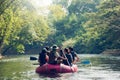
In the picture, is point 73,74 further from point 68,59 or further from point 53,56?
point 68,59

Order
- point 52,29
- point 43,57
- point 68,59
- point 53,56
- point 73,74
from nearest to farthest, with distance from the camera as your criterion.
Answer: point 73,74 < point 53,56 < point 68,59 < point 43,57 < point 52,29

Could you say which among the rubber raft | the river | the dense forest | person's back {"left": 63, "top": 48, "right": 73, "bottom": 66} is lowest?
the river

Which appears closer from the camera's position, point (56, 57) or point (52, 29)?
point (56, 57)

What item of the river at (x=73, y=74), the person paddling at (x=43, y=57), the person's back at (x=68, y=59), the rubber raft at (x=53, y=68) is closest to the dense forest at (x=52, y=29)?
the river at (x=73, y=74)

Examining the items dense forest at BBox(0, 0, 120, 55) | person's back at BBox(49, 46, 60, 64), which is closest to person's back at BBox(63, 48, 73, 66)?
person's back at BBox(49, 46, 60, 64)

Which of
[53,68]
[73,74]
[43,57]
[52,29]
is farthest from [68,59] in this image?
[52,29]

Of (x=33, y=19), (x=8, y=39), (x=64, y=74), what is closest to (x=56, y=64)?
(x=64, y=74)

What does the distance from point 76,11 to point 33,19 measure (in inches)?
1524

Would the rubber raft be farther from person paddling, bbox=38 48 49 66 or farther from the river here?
person paddling, bbox=38 48 49 66

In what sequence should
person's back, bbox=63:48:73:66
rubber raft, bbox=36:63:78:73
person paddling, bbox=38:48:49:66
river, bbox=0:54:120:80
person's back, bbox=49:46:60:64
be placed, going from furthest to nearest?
person paddling, bbox=38:48:49:66 → person's back, bbox=63:48:73:66 → rubber raft, bbox=36:63:78:73 → person's back, bbox=49:46:60:64 → river, bbox=0:54:120:80

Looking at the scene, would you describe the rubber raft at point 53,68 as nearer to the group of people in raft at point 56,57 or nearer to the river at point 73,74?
the group of people in raft at point 56,57

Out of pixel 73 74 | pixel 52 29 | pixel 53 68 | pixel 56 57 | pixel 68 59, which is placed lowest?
pixel 73 74

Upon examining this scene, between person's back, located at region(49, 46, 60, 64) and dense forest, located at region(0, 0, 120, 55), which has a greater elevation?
dense forest, located at region(0, 0, 120, 55)

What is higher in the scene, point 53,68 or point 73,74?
point 53,68
